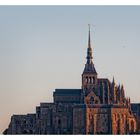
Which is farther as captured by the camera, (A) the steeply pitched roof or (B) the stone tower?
(A) the steeply pitched roof

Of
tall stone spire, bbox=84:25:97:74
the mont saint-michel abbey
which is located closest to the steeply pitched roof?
the mont saint-michel abbey

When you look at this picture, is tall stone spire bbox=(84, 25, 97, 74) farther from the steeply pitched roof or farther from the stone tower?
the steeply pitched roof

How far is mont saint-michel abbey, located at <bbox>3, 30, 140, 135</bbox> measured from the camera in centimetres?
5241

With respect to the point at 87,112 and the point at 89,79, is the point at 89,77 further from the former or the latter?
the point at 87,112

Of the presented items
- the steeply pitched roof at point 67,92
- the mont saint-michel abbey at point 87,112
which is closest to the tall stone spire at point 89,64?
the mont saint-michel abbey at point 87,112

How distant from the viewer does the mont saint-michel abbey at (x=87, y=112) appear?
52406 mm

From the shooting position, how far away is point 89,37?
50.7 meters

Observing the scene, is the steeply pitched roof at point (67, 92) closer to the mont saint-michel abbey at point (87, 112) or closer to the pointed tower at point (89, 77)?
the mont saint-michel abbey at point (87, 112)

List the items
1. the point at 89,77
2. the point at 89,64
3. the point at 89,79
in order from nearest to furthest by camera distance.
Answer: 1. the point at 89,64
2. the point at 89,77
3. the point at 89,79

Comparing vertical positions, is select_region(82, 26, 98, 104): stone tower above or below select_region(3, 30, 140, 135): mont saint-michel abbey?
above

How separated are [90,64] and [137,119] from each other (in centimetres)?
451

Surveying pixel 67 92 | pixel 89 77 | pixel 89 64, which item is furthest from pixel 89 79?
pixel 89 64

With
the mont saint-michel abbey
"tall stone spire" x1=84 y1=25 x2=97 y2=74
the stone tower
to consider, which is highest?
"tall stone spire" x1=84 y1=25 x2=97 y2=74

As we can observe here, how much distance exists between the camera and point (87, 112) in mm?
52906
